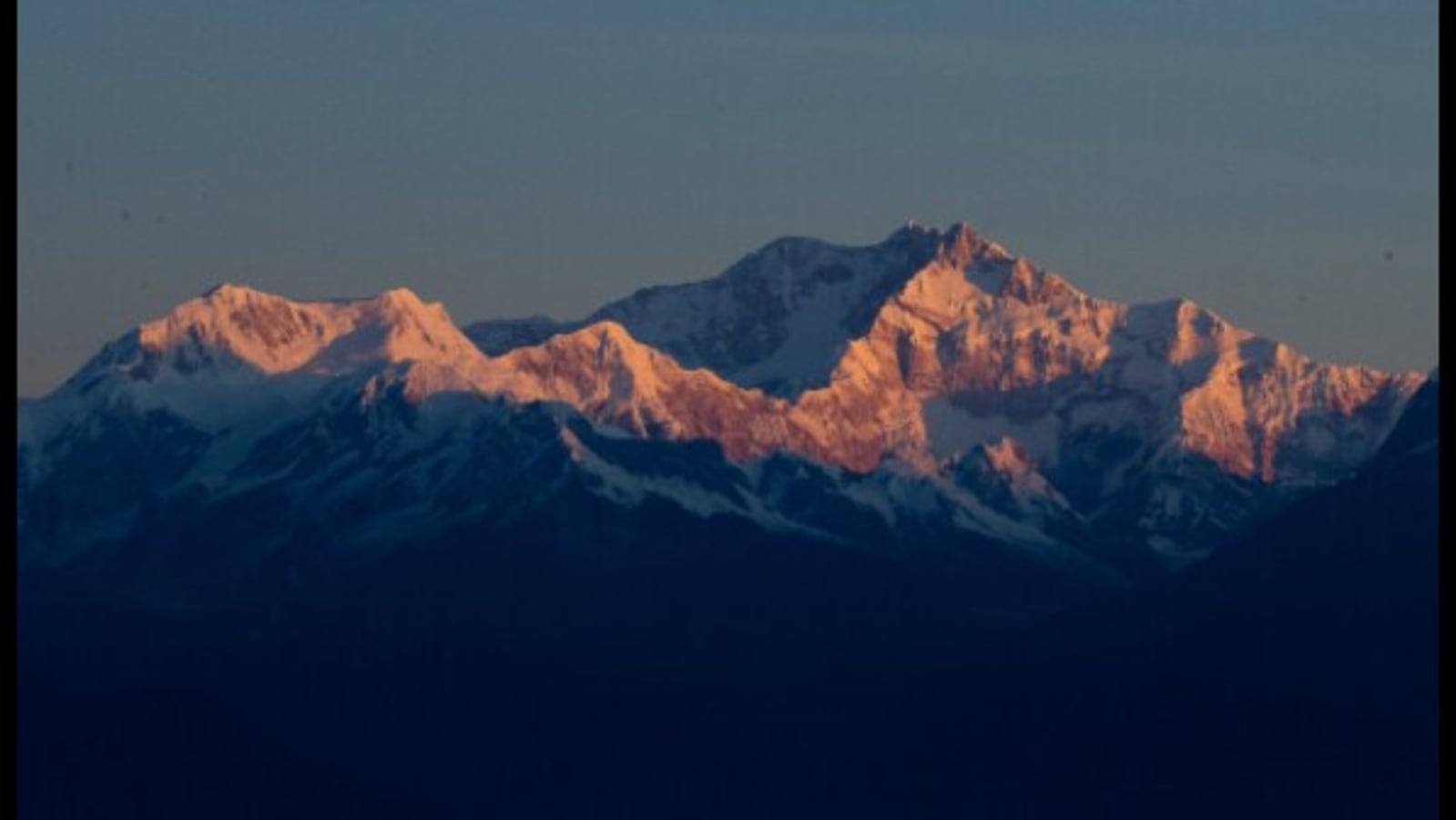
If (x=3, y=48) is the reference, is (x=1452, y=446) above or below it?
below

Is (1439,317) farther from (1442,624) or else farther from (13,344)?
(13,344)

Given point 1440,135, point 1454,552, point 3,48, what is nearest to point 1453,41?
point 1440,135

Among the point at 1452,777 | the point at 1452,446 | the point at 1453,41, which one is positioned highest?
the point at 1453,41

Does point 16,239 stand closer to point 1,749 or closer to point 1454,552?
point 1,749

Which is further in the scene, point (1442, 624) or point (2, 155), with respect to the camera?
point (1442, 624)

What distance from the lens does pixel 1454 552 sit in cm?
3309

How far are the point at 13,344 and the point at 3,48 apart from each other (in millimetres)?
1940

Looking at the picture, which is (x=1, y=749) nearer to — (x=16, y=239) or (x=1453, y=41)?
(x=16, y=239)

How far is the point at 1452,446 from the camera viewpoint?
3312 centimetres

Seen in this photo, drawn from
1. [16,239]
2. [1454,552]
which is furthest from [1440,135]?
[16,239]

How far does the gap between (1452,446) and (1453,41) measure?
2603mm

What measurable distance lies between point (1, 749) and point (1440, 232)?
32.9 feet

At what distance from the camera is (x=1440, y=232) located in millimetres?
34125

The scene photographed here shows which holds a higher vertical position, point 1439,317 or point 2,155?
point 2,155
